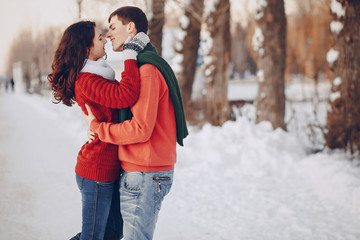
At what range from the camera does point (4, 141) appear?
949 cm

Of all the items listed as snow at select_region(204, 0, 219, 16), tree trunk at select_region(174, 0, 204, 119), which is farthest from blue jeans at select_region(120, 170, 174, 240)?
tree trunk at select_region(174, 0, 204, 119)

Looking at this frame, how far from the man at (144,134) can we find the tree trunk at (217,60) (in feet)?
24.9

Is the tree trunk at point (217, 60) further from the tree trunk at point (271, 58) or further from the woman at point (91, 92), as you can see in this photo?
the woman at point (91, 92)

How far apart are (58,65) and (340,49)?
6.05 metres

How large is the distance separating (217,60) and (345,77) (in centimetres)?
374

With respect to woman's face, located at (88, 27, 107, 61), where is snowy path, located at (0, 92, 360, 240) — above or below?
below


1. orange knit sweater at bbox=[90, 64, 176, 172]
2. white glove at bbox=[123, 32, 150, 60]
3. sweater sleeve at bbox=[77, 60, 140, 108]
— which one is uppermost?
white glove at bbox=[123, 32, 150, 60]

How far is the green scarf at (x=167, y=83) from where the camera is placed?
207cm

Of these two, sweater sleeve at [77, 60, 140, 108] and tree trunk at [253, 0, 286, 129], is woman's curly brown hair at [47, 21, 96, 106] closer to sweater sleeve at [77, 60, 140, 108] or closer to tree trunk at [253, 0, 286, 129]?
sweater sleeve at [77, 60, 140, 108]

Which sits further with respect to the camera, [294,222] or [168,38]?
[168,38]

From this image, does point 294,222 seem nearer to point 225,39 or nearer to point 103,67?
point 103,67

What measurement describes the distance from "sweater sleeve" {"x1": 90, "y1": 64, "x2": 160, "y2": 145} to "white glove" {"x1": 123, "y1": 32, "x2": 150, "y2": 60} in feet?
0.36

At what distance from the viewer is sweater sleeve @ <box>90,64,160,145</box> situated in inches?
78.7

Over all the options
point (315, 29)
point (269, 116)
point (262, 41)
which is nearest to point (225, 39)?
point (262, 41)
